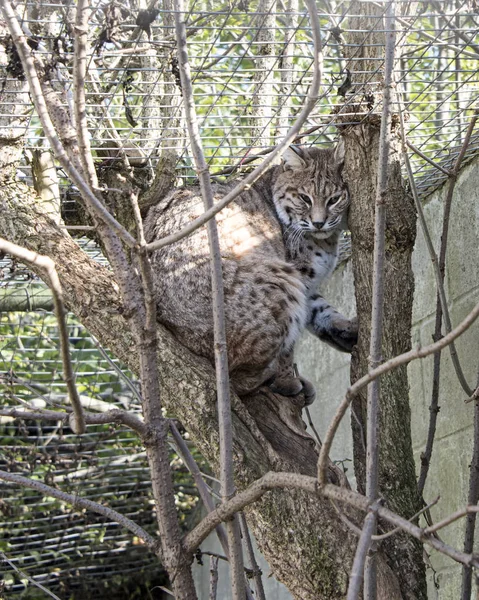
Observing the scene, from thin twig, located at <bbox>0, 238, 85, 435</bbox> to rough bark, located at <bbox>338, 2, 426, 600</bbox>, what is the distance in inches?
55.3

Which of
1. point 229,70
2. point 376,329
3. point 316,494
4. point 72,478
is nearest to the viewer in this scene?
point 316,494

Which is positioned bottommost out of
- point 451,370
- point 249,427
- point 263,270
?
point 451,370

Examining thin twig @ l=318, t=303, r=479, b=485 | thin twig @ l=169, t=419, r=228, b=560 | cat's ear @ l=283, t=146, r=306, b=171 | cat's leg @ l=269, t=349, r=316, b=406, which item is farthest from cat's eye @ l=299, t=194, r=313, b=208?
thin twig @ l=318, t=303, r=479, b=485

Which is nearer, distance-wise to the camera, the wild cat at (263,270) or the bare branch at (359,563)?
the bare branch at (359,563)

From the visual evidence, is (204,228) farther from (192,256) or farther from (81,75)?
(81,75)

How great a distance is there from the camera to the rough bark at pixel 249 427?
2.29 metres

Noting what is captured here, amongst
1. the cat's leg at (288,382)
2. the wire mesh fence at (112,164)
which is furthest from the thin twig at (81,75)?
the cat's leg at (288,382)

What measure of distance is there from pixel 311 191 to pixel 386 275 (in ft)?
4.09

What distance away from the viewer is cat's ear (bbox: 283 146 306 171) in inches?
159

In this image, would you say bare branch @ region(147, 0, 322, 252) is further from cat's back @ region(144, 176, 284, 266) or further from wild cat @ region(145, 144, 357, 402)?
cat's back @ region(144, 176, 284, 266)

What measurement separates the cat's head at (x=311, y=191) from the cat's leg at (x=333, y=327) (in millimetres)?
389

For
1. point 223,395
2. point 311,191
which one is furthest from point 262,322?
point 223,395

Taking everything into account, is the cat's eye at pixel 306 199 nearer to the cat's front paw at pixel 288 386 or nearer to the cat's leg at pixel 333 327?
the cat's leg at pixel 333 327

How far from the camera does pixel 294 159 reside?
414 centimetres
